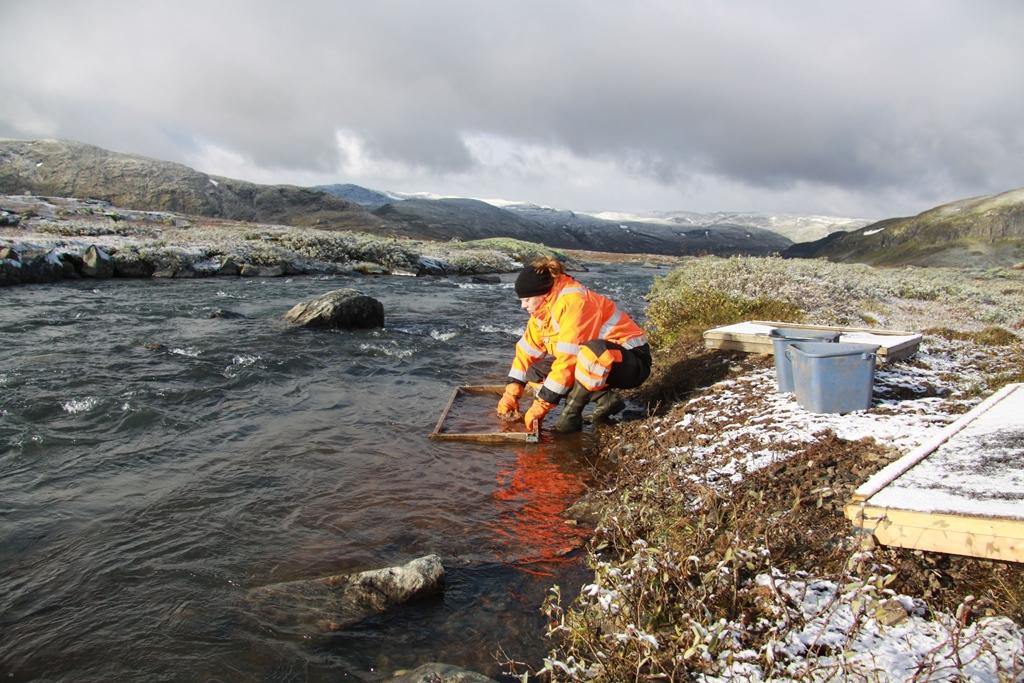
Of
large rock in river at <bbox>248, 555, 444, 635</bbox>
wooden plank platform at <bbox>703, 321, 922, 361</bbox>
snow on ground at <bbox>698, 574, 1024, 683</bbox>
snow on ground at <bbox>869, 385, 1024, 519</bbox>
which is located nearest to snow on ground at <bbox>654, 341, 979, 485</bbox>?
wooden plank platform at <bbox>703, 321, 922, 361</bbox>

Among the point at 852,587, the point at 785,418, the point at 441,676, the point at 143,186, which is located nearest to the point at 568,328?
the point at 785,418

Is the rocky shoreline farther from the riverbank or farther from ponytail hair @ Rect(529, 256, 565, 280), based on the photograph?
the riverbank

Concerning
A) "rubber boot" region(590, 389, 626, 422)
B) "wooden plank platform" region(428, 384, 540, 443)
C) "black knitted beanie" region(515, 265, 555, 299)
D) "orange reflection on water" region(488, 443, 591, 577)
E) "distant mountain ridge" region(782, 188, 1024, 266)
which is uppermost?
"distant mountain ridge" region(782, 188, 1024, 266)

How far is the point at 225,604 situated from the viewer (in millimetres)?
4047

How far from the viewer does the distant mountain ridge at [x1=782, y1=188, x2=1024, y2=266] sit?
262ft

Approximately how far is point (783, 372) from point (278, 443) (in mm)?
5649

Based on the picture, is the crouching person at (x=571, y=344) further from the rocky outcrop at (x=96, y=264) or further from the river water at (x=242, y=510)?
the rocky outcrop at (x=96, y=264)

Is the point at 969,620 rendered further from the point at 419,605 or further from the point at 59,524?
the point at 59,524

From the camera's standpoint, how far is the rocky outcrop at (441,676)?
3070 mm

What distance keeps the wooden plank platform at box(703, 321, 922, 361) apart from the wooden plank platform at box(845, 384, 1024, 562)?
12.0 ft

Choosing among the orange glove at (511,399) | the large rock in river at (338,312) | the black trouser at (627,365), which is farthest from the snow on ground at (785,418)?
the large rock in river at (338,312)

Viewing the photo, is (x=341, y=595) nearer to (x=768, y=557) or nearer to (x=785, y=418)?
(x=768, y=557)

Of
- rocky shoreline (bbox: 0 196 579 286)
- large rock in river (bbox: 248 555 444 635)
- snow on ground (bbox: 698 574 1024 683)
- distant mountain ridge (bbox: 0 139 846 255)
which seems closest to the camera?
snow on ground (bbox: 698 574 1024 683)

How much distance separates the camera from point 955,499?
325cm
